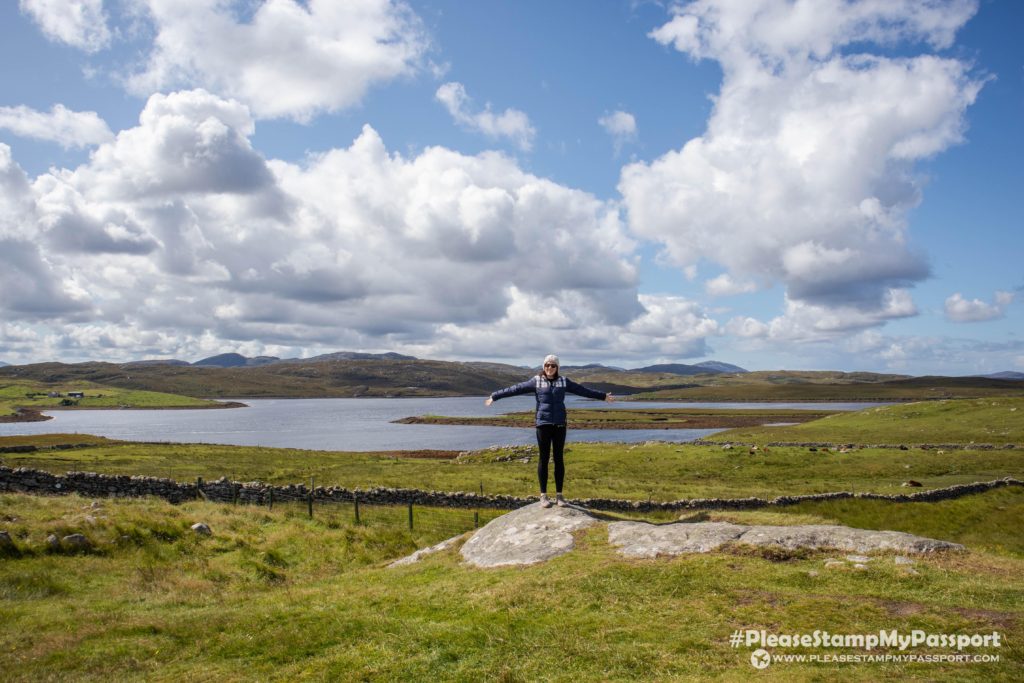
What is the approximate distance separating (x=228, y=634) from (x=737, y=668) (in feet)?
30.5

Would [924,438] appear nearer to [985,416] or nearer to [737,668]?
[985,416]

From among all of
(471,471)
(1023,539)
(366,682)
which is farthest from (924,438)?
(366,682)

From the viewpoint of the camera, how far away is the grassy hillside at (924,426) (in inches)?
2653

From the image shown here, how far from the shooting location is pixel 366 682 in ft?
28.2

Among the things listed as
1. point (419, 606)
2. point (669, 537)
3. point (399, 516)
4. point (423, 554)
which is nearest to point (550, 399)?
point (669, 537)

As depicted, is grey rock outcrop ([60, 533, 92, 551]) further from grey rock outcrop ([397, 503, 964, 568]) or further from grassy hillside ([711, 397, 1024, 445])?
grassy hillside ([711, 397, 1024, 445])

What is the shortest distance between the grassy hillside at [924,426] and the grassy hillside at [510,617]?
67.5 metres

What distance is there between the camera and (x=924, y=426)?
7525 cm

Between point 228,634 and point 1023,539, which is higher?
point 228,634

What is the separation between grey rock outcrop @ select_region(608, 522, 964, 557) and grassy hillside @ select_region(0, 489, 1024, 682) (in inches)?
Answer: 20.4

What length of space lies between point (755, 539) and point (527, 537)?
5523 millimetres

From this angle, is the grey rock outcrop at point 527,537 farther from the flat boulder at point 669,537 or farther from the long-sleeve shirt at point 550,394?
the long-sleeve shirt at point 550,394

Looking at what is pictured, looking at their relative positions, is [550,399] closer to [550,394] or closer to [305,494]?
[550,394]

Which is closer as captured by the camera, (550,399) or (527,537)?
(527,537)
